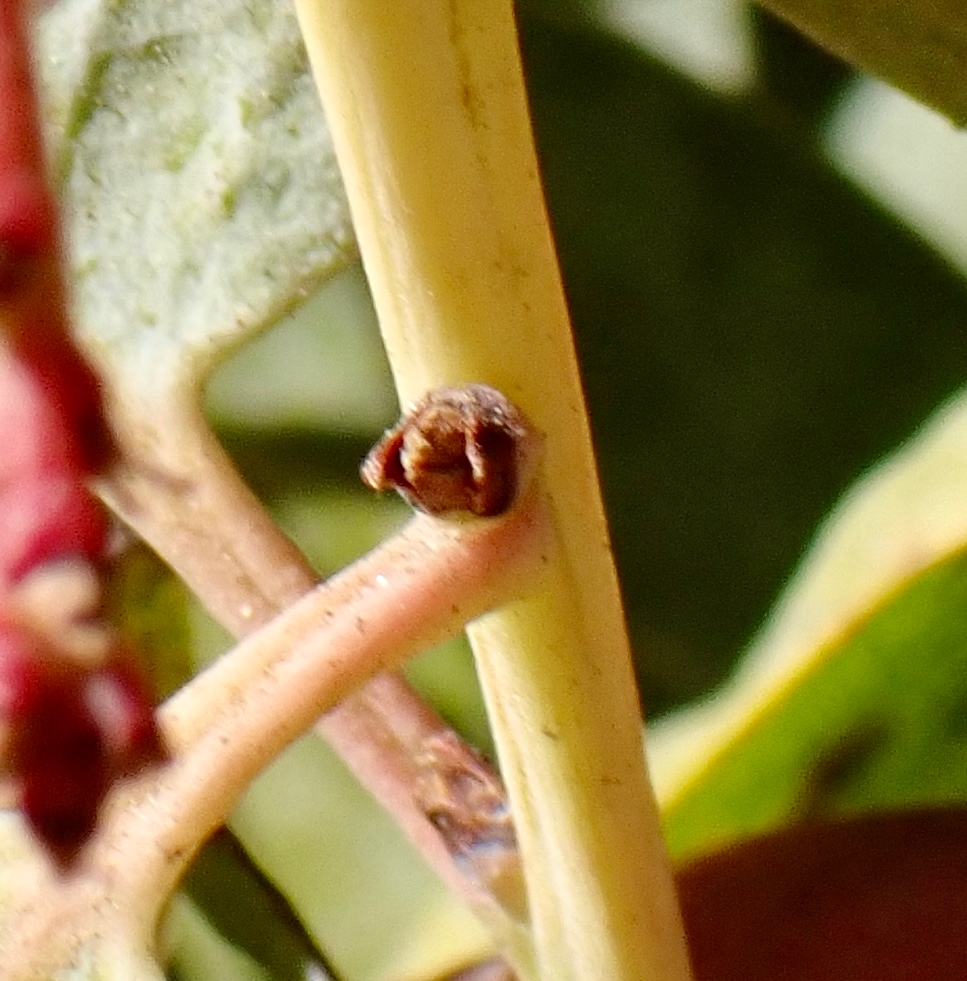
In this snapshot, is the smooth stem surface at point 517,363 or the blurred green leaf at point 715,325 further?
the blurred green leaf at point 715,325

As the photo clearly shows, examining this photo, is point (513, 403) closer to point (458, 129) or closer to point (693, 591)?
point (458, 129)

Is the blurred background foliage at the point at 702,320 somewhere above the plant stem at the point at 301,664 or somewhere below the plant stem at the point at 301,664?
below

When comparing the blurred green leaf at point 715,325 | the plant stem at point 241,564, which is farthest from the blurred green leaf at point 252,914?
the blurred green leaf at point 715,325

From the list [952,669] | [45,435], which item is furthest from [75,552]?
[952,669]

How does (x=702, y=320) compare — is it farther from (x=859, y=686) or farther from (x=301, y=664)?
(x=301, y=664)

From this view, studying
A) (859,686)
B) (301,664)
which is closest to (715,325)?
(859,686)

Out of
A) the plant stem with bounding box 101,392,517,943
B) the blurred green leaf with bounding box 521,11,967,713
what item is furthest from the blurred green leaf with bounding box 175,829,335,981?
the blurred green leaf with bounding box 521,11,967,713

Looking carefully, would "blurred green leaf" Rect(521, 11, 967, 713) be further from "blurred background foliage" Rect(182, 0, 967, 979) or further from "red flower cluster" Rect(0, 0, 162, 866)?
"red flower cluster" Rect(0, 0, 162, 866)

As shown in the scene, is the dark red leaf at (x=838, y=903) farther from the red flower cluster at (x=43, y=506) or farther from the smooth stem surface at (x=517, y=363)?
the red flower cluster at (x=43, y=506)
